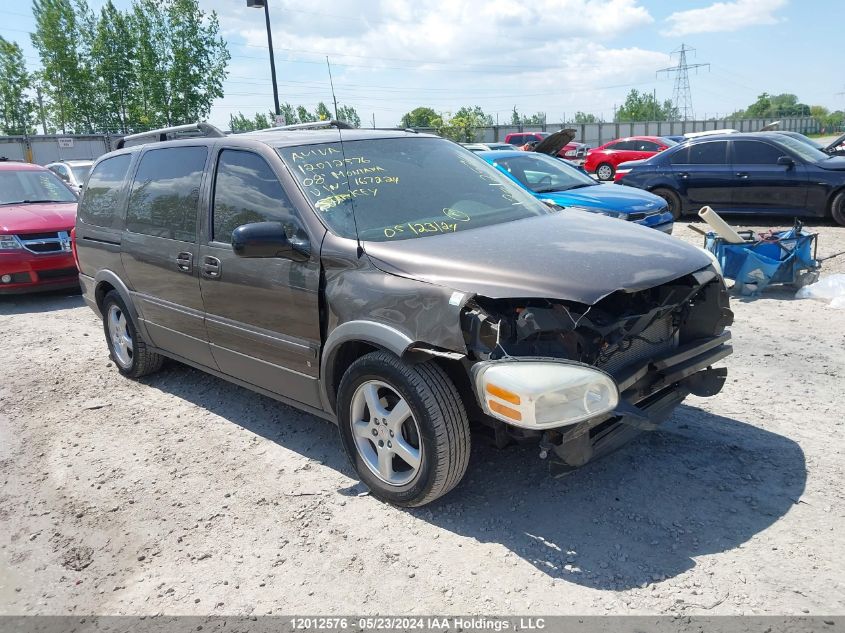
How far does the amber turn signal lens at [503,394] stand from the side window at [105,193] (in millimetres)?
3742

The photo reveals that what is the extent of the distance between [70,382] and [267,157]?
318 cm

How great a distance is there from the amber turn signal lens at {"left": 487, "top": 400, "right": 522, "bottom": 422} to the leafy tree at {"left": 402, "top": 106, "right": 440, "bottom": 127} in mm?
34735

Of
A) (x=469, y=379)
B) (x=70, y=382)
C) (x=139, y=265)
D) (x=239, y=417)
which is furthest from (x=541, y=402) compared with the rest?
(x=70, y=382)

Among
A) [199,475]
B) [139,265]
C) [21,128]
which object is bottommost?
[199,475]

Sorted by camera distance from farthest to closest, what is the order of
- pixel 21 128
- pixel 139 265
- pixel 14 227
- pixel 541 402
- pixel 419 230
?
pixel 21 128 < pixel 14 227 < pixel 139 265 < pixel 419 230 < pixel 541 402

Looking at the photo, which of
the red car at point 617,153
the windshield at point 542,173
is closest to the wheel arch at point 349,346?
the windshield at point 542,173

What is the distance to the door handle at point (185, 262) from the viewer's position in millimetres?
4303

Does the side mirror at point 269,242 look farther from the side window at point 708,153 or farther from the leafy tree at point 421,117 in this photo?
the leafy tree at point 421,117

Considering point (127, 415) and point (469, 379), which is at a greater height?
point (469, 379)

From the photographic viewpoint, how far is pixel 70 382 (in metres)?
5.68

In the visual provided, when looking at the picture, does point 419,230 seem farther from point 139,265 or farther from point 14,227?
point 14,227

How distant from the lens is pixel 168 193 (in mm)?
4609

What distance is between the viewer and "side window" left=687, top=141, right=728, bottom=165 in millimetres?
11648

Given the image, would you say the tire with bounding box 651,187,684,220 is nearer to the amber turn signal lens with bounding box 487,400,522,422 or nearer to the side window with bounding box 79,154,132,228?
the side window with bounding box 79,154,132,228
